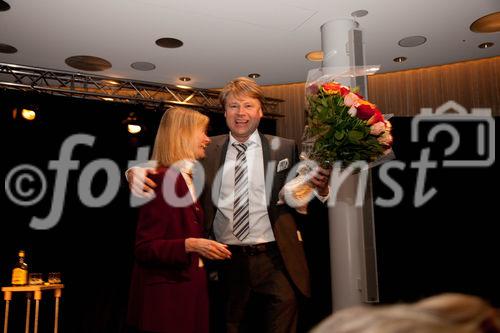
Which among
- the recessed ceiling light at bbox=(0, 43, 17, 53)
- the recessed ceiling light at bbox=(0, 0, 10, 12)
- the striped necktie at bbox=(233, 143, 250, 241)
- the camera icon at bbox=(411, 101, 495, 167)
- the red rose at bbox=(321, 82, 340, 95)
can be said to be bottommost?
the striped necktie at bbox=(233, 143, 250, 241)

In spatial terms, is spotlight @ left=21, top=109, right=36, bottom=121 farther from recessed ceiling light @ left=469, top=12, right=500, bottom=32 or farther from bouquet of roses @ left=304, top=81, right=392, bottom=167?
recessed ceiling light @ left=469, top=12, right=500, bottom=32

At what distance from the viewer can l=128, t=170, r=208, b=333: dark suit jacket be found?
7.52 feet

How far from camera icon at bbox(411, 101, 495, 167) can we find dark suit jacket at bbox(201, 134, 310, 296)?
3.50m

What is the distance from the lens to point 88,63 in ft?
20.0

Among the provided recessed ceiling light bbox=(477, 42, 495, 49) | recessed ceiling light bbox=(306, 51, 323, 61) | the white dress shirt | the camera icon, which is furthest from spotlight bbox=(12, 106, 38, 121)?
recessed ceiling light bbox=(477, 42, 495, 49)

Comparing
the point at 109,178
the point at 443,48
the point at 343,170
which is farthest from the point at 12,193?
the point at 443,48

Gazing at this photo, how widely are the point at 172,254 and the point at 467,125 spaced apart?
4863mm

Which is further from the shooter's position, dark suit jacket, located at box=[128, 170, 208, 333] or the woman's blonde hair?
the woman's blonde hair

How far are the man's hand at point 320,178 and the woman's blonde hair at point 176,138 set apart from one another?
68 centimetres

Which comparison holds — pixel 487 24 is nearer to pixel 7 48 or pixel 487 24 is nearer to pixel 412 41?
pixel 412 41

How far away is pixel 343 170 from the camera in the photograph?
8.77ft

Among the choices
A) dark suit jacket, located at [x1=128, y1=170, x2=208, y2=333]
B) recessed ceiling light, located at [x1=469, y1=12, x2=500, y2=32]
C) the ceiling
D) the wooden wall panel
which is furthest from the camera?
the wooden wall panel

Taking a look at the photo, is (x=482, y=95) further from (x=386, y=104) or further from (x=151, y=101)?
(x=151, y=101)

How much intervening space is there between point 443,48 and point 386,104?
137cm
